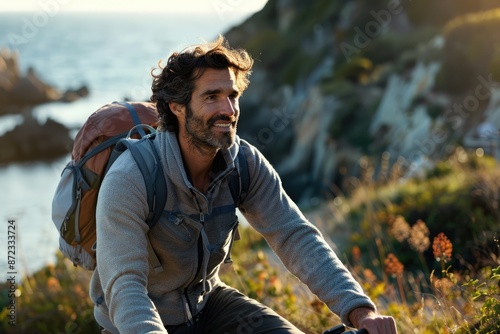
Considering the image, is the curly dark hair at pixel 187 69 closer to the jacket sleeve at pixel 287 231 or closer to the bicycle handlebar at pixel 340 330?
the jacket sleeve at pixel 287 231

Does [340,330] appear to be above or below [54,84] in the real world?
above

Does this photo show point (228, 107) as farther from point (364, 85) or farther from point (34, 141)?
point (34, 141)

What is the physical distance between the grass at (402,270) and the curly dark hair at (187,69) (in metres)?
1.24

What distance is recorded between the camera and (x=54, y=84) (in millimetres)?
77562

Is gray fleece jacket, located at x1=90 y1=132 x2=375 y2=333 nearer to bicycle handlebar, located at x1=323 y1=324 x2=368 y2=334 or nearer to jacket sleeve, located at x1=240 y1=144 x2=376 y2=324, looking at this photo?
jacket sleeve, located at x1=240 y1=144 x2=376 y2=324

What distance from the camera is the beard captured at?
340 cm

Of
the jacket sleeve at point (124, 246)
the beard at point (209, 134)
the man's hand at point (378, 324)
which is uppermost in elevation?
the beard at point (209, 134)

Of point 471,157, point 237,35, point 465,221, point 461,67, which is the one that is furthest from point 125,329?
point 237,35

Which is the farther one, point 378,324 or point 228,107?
point 228,107

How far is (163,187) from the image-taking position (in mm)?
3334

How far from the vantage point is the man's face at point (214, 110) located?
3.40 metres

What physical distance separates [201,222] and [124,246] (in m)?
0.43

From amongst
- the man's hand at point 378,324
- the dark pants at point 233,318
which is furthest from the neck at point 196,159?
the man's hand at point 378,324

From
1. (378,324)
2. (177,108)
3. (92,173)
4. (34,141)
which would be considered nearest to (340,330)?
(378,324)
